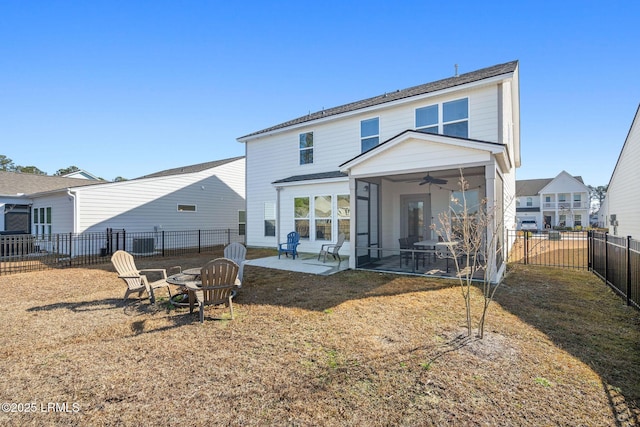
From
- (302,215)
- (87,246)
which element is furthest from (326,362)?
(87,246)

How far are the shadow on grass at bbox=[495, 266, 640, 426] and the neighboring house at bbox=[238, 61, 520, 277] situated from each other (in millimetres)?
1883

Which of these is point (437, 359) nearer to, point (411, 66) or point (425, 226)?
point (425, 226)

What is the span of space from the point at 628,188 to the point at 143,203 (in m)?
23.7

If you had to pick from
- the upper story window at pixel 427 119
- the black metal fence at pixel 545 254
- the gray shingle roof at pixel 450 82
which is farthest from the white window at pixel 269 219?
the black metal fence at pixel 545 254

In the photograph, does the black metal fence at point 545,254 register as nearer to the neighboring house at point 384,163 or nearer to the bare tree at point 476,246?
the neighboring house at point 384,163

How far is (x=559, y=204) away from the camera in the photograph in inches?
1634

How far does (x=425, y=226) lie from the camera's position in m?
12.2

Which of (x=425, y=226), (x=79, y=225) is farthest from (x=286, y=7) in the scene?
(x=79, y=225)

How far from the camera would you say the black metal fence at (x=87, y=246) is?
1112 cm

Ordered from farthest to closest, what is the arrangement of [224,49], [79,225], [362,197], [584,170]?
[584,170]
[79,225]
[224,49]
[362,197]

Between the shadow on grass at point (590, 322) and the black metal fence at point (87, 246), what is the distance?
44.9 ft

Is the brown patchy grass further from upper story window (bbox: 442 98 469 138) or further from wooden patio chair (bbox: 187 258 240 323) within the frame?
upper story window (bbox: 442 98 469 138)

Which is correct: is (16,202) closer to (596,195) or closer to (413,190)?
(413,190)

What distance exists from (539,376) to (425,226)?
30.7ft
